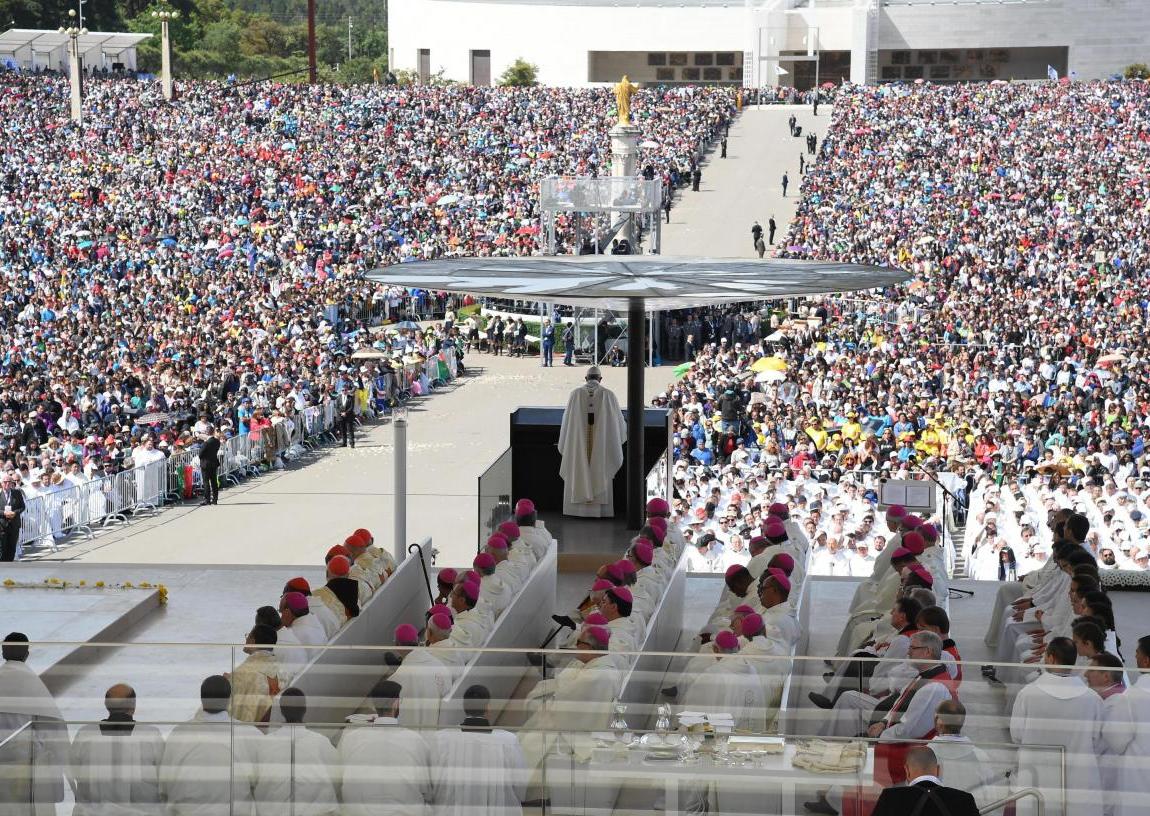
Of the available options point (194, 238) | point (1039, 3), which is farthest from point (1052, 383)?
point (1039, 3)

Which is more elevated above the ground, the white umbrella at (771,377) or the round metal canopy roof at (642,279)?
the round metal canopy roof at (642,279)

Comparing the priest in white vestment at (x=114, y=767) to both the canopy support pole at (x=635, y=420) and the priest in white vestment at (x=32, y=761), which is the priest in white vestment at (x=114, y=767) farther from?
the canopy support pole at (x=635, y=420)

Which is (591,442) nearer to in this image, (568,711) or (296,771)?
(568,711)

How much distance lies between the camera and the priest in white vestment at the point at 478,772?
7461 millimetres

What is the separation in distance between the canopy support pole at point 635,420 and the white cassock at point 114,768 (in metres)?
7.79

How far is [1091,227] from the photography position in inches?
1528

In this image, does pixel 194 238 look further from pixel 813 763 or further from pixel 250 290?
pixel 813 763

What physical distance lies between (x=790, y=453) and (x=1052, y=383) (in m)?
5.93

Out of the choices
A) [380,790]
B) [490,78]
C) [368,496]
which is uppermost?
[490,78]

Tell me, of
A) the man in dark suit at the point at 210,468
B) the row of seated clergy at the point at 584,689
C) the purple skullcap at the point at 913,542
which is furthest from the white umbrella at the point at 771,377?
the row of seated clergy at the point at 584,689

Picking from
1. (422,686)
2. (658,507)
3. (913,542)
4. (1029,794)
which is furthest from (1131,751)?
(658,507)

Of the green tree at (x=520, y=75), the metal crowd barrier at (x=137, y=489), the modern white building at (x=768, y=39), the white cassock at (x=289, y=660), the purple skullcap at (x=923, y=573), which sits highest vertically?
the modern white building at (x=768, y=39)

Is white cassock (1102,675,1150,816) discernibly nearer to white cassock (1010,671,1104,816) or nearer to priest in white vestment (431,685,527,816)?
white cassock (1010,671,1104,816)

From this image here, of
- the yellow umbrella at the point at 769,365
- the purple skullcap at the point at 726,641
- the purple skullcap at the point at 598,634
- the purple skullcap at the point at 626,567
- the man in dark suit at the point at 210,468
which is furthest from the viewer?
the yellow umbrella at the point at 769,365
